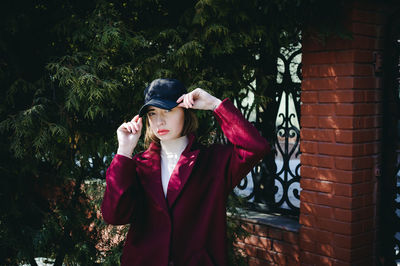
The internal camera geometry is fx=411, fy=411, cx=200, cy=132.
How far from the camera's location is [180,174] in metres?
2.05

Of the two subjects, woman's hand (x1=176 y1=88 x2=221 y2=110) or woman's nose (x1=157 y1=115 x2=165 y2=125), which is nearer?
woman's hand (x1=176 y1=88 x2=221 y2=110)

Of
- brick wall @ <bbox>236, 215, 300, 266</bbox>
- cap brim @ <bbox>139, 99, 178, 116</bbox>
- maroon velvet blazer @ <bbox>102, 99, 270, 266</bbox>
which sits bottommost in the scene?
brick wall @ <bbox>236, 215, 300, 266</bbox>

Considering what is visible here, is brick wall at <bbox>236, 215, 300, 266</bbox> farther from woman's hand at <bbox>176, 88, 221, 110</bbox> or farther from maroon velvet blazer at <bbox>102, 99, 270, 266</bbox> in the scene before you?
woman's hand at <bbox>176, 88, 221, 110</bbox>

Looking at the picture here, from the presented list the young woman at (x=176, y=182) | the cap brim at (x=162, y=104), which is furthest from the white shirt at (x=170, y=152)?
the cap brim at (x=162, y=104)

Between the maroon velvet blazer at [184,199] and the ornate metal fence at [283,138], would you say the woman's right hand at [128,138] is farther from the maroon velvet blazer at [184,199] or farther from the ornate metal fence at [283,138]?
the ornate metal fence at [283,138]

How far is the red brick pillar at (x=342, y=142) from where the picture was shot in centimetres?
310

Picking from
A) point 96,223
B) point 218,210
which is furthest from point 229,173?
point 96,223

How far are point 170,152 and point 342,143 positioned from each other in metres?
1.56

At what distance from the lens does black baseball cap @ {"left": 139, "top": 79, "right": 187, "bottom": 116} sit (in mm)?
2039

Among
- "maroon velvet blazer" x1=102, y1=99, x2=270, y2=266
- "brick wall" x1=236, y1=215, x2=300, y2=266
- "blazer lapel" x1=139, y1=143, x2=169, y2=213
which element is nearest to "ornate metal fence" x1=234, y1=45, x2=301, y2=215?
"brick wall" x1=236, y1=215, x2=300, y2=266

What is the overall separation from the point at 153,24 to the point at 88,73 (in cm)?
82

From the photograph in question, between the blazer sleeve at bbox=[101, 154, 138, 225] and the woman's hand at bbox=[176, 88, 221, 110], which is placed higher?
the woman's hand at bbox=[176, 88, 221, 110]

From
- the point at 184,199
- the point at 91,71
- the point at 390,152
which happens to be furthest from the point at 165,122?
the point at 390,152

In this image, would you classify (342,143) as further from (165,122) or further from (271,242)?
(165,122)
